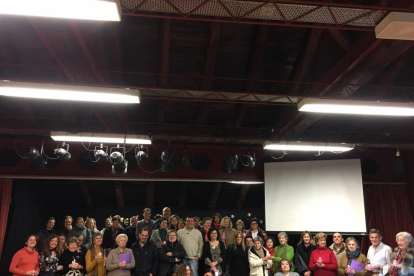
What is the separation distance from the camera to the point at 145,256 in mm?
5664

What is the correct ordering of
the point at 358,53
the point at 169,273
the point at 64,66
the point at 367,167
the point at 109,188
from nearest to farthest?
the point at 358,53
the point at 64,66
the point at 169,273
the point at 367,167
the point at 109,188

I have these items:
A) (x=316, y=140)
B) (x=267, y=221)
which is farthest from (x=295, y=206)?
(x=316, y=140)

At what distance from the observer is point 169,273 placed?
5.81 metres

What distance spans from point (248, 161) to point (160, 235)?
2375 mm

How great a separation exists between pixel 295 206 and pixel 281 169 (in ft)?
2.80

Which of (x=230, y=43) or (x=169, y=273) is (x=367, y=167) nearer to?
(x=230, y=43)

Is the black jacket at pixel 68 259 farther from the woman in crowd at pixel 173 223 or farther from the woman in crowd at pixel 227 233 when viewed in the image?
the woman in crowd at pixel 227 233

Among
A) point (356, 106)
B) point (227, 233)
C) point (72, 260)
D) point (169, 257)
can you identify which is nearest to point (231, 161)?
point (227, 233)

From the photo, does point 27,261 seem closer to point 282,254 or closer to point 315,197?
point 282,254

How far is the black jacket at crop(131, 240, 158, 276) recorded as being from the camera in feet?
18.3

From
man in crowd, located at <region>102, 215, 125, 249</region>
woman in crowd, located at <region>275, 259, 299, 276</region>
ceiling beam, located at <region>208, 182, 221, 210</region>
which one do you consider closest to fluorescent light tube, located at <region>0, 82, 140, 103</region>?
man in crowd, located at <region>102, 215, 125, 249</region>

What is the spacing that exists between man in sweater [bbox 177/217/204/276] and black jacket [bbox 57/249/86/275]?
5.04 ft

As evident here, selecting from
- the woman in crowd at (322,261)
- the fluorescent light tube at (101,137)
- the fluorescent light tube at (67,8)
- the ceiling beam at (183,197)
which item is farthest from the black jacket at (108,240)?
the fluorescent light tube at (67,8)

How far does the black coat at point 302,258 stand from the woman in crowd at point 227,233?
3.60ft
